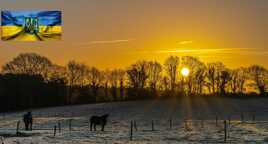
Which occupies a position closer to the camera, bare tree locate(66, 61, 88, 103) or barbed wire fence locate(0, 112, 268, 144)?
barbed wire fence locate(0, 112, 268, 144)

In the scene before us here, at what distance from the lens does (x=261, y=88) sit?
121 m

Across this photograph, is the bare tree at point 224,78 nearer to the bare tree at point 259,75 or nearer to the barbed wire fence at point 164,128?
the bare tree at point 259,75

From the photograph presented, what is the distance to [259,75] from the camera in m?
125

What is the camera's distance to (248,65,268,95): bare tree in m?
122

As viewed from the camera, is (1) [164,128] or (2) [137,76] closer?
(1) [164,128]

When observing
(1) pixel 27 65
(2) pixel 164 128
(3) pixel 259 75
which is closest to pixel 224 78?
(3) pixel 259 75

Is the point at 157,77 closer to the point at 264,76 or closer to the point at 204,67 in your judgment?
the point at 204,67

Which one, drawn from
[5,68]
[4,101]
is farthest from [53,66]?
[4,101]

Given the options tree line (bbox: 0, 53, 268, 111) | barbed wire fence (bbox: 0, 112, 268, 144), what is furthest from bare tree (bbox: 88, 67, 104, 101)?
barbed wire fence (bbox: 0, 112, 268, 144)

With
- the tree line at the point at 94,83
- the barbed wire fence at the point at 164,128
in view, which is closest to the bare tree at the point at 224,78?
the tree line at the point at 94,83

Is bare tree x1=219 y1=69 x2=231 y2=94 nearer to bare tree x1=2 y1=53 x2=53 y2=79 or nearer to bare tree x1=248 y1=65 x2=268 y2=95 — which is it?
bare tree x1=248 y1=65 x2=268 y2=95

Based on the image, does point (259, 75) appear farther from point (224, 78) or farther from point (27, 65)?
point (27, 65)

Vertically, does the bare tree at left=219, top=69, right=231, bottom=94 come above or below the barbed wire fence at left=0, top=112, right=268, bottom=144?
above

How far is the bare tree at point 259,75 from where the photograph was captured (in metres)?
122
